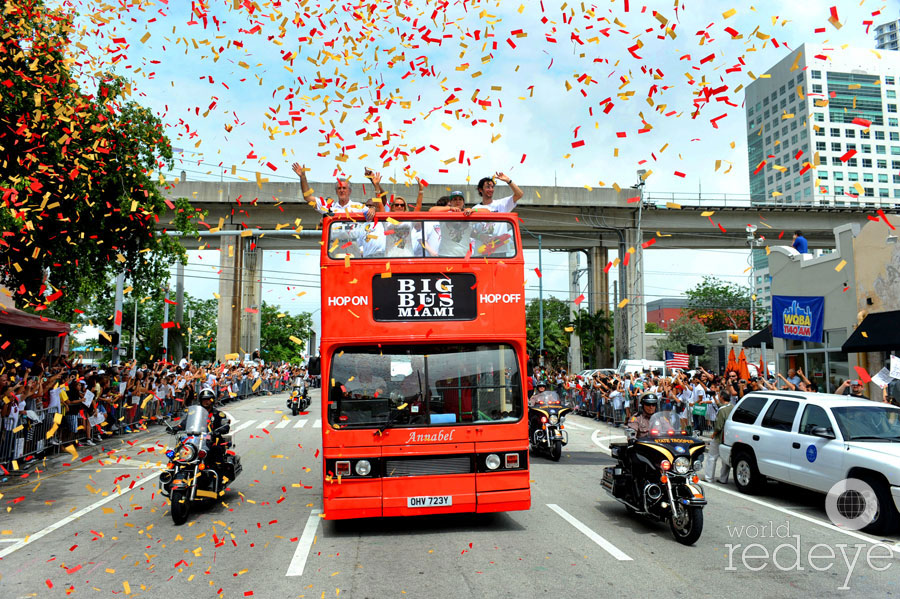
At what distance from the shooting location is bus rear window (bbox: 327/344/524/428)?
312 inches

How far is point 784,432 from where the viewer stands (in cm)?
1037

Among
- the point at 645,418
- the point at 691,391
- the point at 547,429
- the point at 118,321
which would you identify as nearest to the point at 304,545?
the point at 645,418

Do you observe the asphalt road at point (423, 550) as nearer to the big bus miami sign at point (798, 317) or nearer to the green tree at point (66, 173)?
the green tree at point (66, 173)

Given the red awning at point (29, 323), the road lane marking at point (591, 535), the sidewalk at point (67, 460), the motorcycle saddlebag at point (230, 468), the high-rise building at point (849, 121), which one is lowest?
the sidewalk at point (67, 460)

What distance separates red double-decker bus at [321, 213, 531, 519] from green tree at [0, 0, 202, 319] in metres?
5.38

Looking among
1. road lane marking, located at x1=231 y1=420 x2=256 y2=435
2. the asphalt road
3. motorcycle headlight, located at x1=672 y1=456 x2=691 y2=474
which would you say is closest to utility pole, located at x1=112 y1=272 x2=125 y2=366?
road lane marking, located at x1=231 y1=420 x2=256 y2=435

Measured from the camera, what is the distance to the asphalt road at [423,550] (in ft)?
19.5

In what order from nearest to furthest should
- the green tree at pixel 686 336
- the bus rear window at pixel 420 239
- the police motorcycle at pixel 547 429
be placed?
the bus rear window at pixel 420 239
the police motorcycle at pixel 547 429
the green tree at pixel 686 336

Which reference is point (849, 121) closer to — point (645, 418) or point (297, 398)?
point (297, 398)

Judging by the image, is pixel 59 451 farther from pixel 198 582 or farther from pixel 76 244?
pixel 198 582

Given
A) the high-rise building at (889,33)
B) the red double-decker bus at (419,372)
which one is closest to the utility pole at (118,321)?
the red double-decker bus at (419,372)

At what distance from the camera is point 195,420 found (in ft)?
31.2

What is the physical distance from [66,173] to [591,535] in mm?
9958

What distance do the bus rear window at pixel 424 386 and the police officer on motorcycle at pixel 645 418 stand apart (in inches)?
71.8
